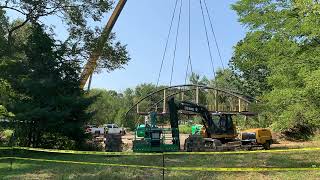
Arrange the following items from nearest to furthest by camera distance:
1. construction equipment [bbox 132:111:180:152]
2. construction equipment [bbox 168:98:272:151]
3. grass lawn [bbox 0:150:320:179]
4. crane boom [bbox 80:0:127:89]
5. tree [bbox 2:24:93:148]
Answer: grass lawn [bbox 0:150:320:179] < construction equipment [bbox 132:111:180:152] < tree [bbox 2:24:93:148] < construction equipment [bbox 168:98:272:151] < crane boom [bbox 80:0:127:89]

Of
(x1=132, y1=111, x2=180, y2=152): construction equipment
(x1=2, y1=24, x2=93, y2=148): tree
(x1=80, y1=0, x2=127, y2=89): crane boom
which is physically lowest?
(x1=132, y1=111, x2=180, y2=152): construction equipment

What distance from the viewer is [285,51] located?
2252 cm

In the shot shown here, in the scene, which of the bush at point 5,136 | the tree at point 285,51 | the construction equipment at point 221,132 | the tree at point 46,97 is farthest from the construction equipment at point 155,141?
the bush at point 5,136

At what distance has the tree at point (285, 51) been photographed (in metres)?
20.8

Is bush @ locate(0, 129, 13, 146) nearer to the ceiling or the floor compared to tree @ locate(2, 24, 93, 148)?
nearer to the floor

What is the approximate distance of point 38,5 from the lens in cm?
2823

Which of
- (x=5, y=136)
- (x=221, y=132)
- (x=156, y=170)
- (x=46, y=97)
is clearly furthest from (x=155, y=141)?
(x=5, y=136)

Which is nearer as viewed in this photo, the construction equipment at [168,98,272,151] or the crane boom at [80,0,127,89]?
the construction equipment at [168,98,272,151]

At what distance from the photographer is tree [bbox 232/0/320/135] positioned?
20766 mm

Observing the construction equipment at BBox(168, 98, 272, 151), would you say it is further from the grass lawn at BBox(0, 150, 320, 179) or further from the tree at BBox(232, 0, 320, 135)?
the grass lawn at BBox(0, 150, 320, 179)

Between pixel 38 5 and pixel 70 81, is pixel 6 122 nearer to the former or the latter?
pixel 70 81

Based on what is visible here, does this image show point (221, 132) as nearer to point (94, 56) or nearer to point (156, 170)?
point (94, 56)

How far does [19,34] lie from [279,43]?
840 inches

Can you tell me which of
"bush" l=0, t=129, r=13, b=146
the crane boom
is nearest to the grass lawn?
"bush" l=0, t=129, r=13, b=146
